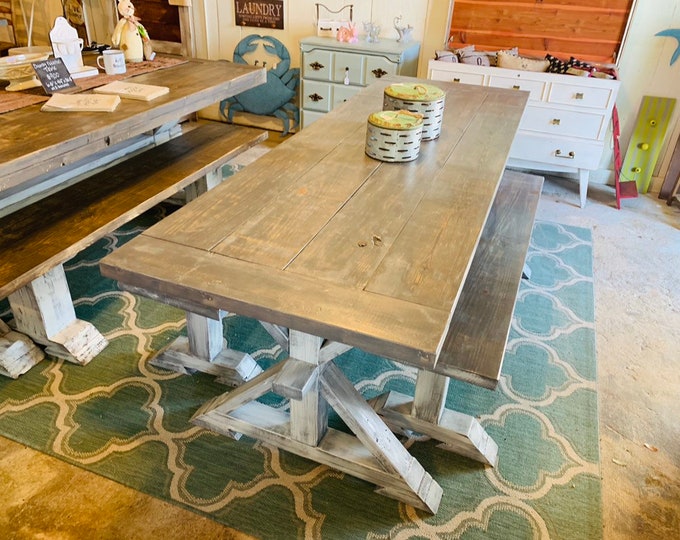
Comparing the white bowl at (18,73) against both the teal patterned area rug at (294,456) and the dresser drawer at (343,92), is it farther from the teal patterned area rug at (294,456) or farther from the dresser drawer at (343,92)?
the dresser drawer at (343,92)

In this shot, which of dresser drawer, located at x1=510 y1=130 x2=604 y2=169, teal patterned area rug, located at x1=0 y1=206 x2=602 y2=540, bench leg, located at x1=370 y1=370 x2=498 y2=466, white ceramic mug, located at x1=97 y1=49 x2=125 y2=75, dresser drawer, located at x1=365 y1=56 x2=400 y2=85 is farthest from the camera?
dresser drawer, located at x1=365 y1=56 x2=400 y2=85

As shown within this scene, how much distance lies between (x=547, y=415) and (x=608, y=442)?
0.19 meters

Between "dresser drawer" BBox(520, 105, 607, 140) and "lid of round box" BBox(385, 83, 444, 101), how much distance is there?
1536 millimetres

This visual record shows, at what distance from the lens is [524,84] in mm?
3256

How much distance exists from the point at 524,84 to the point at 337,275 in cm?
260

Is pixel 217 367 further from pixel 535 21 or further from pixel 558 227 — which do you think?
pixel 535 21

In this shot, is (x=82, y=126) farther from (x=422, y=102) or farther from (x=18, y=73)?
(x=422, y=102)

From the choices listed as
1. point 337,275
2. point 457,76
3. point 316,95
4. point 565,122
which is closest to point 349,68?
point 316,95

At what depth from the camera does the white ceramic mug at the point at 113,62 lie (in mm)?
2457

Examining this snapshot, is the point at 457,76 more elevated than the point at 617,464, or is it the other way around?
the point at 457,76

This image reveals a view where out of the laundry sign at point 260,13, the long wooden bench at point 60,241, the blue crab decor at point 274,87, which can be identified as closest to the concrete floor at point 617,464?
the long wooden bench at point 60,241

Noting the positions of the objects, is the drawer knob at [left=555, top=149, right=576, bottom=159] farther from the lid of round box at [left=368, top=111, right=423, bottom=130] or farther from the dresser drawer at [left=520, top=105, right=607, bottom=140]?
the lid of round box at [left=368, top=111, right=423, bottom=130]

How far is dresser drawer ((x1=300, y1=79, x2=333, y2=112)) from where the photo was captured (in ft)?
12.4

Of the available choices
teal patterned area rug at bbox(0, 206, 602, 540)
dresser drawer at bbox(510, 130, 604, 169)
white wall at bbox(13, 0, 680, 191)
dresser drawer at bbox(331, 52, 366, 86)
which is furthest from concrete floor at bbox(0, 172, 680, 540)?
dresser drawer at bbox(331, 52, 366, 86)
